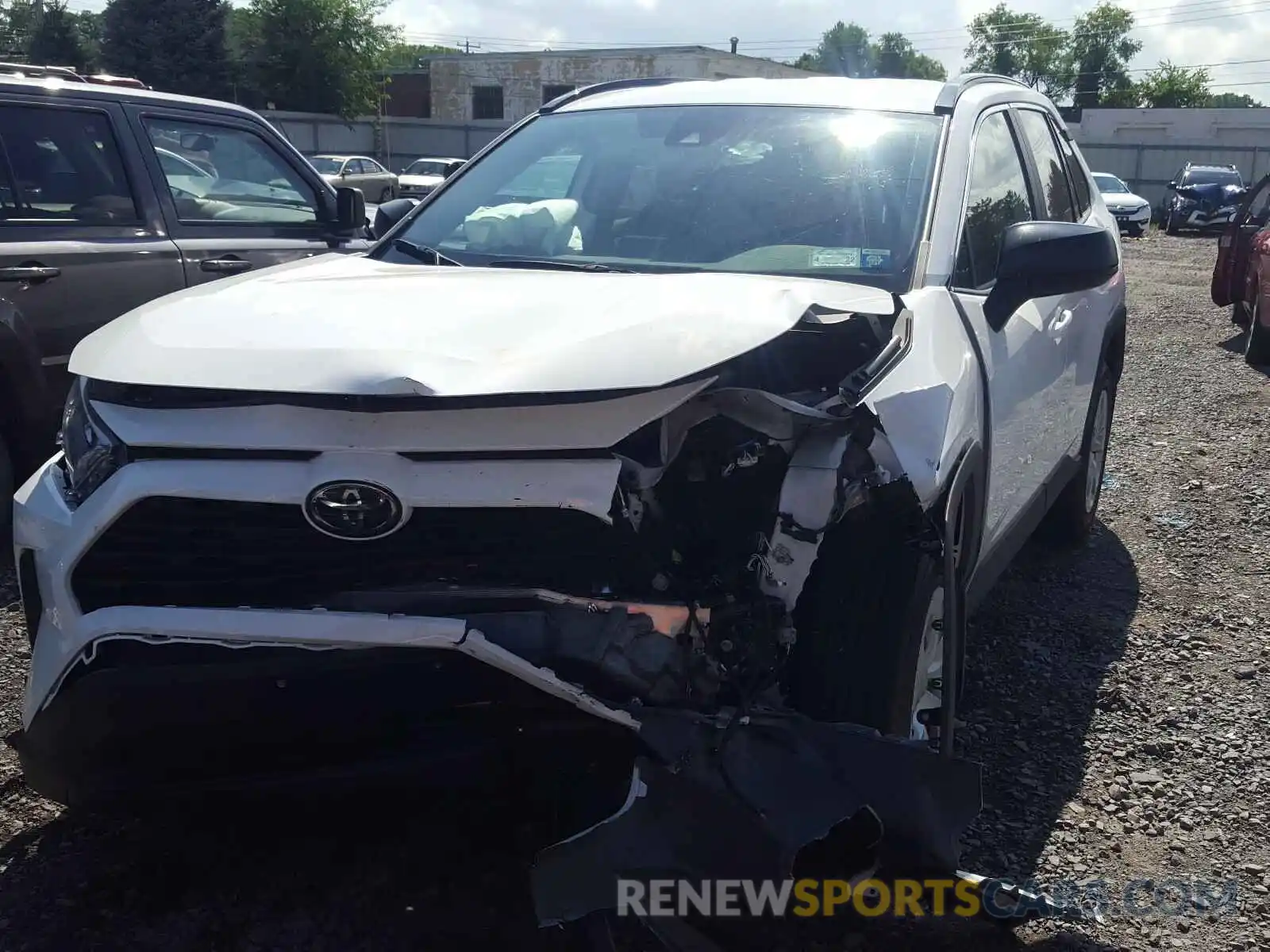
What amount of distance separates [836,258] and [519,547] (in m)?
1.30

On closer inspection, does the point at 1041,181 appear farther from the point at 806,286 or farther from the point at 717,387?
the point at 717,387

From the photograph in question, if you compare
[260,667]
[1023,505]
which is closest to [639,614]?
[260,667]

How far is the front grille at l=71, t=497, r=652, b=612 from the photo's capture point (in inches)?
86.3

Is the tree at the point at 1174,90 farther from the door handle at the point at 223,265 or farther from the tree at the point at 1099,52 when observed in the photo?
the door handle at the point at 223,265

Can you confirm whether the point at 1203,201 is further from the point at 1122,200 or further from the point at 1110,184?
the point at 1110,184

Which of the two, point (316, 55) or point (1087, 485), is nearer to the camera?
point (1087, 485)

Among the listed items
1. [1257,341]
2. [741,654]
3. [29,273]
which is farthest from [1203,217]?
[741,654]

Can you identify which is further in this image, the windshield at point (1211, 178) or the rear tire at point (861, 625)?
the windshield at point (1211, 178)

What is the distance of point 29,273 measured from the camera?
4.71 m

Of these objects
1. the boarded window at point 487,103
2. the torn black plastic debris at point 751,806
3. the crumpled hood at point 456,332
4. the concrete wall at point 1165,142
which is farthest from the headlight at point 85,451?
the boarded window at point 487,103

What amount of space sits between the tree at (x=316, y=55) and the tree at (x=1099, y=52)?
59213mm

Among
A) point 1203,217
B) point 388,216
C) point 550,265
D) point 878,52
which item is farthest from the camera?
point 878,52

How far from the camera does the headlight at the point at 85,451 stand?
232 cm

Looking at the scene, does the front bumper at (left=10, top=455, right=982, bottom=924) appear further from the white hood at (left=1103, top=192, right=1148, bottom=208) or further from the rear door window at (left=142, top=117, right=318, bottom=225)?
the white hood at (left=1103, top=192, right=1148, bottom=208)
